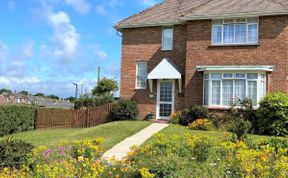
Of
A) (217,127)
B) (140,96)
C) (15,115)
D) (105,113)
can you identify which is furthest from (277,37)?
(15,115)

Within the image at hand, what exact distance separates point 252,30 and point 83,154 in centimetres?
1635

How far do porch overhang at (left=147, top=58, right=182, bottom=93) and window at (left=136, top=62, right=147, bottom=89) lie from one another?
4.26 feet

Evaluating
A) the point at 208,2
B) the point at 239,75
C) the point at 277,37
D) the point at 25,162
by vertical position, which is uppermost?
the point at 208,2

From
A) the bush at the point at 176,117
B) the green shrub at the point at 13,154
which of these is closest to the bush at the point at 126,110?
the bush at the point at 176,117

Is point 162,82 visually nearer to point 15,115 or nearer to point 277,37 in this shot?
point 277,37

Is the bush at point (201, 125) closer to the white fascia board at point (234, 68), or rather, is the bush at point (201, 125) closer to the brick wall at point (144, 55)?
the white fascia board at point (234, 68)

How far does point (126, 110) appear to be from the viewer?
23.6 m

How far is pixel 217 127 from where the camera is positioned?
818 inches

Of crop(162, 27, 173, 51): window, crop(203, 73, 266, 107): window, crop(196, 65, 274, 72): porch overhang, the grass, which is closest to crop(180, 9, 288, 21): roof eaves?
crop(162, 27, 173, 51): window

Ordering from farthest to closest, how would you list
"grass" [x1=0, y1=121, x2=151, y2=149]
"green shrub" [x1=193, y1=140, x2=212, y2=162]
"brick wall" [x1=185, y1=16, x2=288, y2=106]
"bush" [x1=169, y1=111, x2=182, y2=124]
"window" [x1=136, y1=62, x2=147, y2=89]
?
1. "window" [x1=136, y1=62, x2=147, y2=89]
2. "bush" [x1=169, y1=111, x2=182, y2=124]
3. "brick wall" [x1=185, y1=16, x2=288, y2=106]
4. "grass" [x1=0, y1=121, x2=151, y2=149]
5. "green shrub" [x1=193, y1=140, x2=212, y2=162]

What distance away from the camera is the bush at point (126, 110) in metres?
23.6

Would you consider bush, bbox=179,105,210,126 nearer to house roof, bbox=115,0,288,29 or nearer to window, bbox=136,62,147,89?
window, bbox=136,62,147,89

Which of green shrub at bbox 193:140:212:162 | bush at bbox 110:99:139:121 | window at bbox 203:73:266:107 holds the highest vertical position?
window at bbox 203:73:266:107

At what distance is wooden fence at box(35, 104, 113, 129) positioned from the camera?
24453 millimetres
